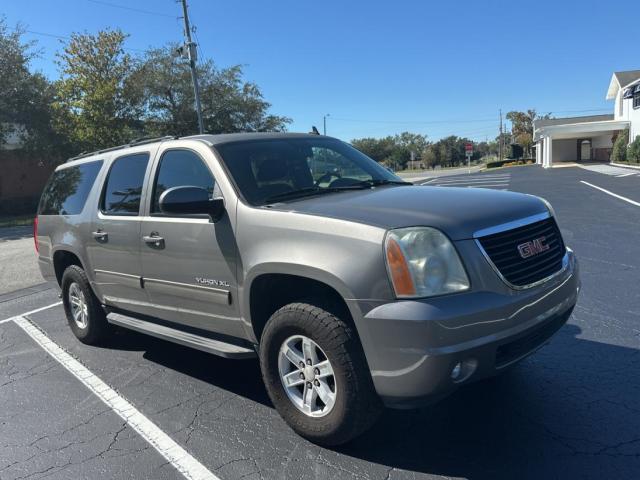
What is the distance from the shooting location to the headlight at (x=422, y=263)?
8.66 feet

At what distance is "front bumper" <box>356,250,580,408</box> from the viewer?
2.56 m

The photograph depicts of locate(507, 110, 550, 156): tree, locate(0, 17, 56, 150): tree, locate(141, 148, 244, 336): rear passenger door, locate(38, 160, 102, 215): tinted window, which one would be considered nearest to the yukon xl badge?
locate(141, 148, 244, 336): rear passenger door

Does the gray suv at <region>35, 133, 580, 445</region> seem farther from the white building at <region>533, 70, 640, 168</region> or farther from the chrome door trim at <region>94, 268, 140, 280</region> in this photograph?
the white building at <region>533, 70, 640, 168</region>

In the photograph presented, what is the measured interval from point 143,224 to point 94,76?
33424 mm

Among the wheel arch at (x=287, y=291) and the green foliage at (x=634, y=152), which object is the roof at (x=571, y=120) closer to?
the green foliage at (x=634, y=152)

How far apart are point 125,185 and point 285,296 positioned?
209cm

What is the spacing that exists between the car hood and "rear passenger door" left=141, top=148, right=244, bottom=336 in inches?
21.4

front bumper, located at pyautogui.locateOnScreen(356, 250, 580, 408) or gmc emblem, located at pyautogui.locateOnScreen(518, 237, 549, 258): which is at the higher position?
gmc emblem, located at pyautogui.locateOnScreen(518, 237, 549, 258)

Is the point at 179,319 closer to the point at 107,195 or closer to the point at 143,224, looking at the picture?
the point at 143,224

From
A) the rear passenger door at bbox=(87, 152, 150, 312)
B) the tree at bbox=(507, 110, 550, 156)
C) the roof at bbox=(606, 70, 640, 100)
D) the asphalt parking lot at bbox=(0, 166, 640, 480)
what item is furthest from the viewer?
the tree at bbox=(507, 110, 550, 156)

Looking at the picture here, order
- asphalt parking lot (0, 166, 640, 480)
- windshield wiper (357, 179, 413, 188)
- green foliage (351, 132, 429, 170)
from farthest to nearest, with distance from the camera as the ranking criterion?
green foliage (351, 132, 429, 170)
windshield wiper (357, 179, 413, 188)
asphalt parking lot (0, 166, 640, 480)

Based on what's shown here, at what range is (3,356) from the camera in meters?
5.29

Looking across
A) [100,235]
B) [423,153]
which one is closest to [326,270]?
[100,235]

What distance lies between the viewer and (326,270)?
2.81 meters
